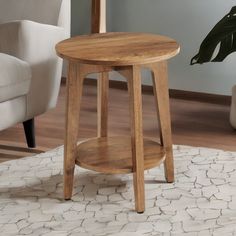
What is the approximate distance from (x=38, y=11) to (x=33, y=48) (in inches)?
10.4

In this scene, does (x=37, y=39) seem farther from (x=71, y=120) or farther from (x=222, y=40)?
(x=222, y=40)

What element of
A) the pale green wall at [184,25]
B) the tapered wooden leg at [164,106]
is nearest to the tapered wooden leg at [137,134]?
the tapered wooden leg at [164,106]

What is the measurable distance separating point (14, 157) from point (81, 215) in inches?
24.3

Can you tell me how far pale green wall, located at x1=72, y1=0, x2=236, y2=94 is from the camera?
3.17m

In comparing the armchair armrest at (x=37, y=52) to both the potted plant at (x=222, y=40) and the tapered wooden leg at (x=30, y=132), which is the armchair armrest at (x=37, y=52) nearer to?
the tapered wooden leg at (x=30, y=132)

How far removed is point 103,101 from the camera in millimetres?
2316

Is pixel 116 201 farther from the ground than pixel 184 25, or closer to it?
closer to it

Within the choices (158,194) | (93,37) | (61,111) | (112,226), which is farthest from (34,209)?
(61,111)

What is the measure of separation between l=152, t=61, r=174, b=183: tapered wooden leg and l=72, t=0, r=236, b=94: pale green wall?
1.10 m

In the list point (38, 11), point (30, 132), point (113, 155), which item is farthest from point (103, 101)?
point (38, 11)

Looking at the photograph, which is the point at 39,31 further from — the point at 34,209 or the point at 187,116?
the point at 187,116

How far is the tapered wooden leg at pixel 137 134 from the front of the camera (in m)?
1.92

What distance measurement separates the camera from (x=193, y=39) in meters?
3.23

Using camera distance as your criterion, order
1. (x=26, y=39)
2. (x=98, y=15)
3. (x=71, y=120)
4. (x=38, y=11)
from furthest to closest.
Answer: (x=38, y=11), (x=26, y=39), (x=98, y=15), (x=71, y=120)
